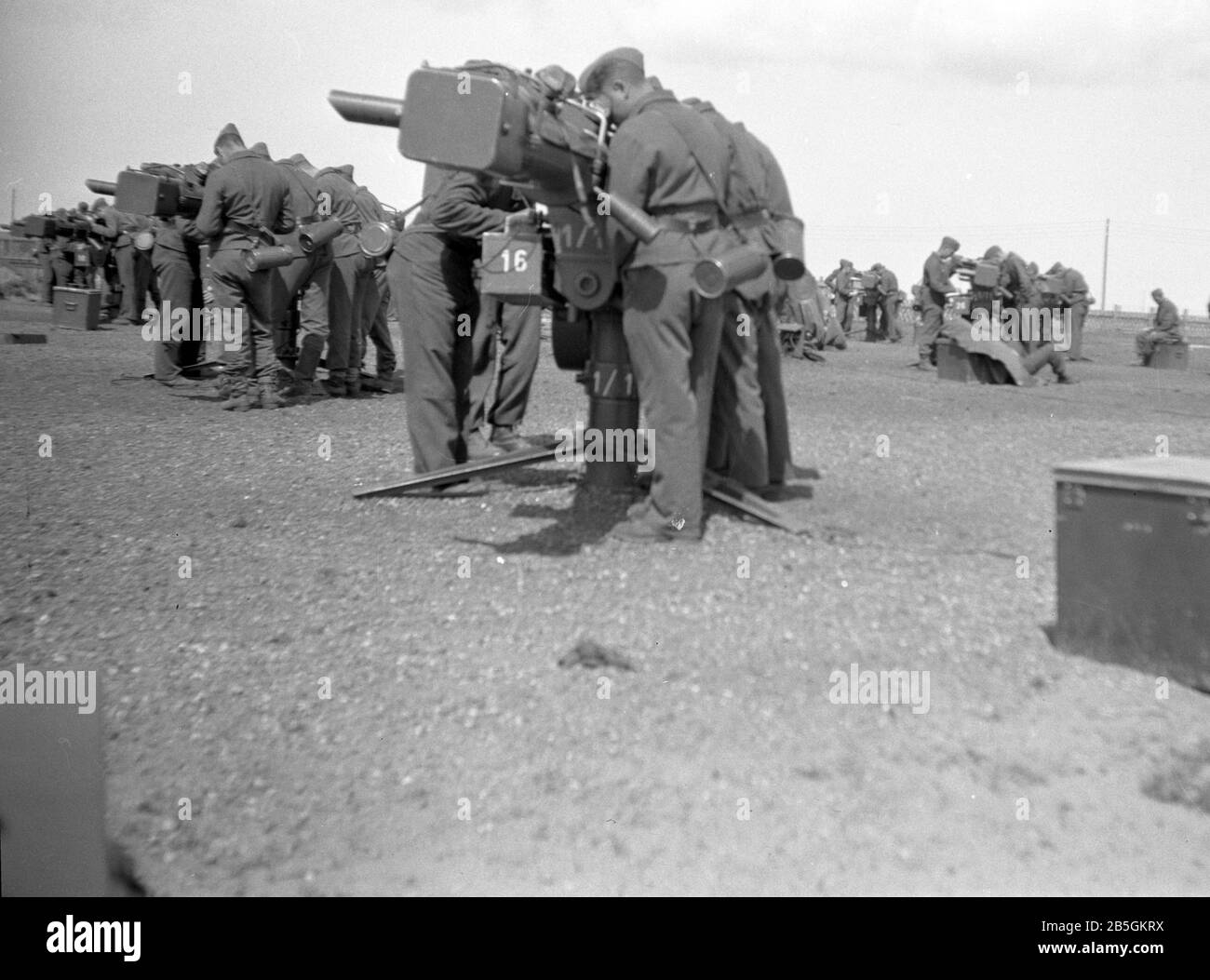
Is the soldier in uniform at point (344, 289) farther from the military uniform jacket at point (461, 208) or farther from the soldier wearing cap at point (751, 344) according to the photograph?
the soldier wearing cap at point (751, 344)

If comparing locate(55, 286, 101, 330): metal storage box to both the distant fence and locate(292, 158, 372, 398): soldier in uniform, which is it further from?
the distant fence

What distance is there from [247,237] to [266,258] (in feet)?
1.23

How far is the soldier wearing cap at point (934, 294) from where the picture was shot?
21.0m

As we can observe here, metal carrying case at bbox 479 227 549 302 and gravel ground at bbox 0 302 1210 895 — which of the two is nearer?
gravel ground at bbox 0 302 1210 895

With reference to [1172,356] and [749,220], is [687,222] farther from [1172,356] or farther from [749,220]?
[1172,356]

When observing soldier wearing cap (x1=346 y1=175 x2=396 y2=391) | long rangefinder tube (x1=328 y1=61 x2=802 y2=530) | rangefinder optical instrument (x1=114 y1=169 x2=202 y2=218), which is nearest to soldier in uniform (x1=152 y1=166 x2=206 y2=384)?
rangefinder optical instrument (x1=114 y1=169 x2=202 y2=218)

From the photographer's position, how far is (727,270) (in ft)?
19.2

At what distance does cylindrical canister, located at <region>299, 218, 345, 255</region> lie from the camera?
477 inches

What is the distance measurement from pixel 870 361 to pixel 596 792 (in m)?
20.5

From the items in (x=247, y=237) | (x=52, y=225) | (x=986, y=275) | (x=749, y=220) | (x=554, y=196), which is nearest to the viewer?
(x=554, y=196)

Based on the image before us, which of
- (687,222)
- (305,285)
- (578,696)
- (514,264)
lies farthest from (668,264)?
(305,285)

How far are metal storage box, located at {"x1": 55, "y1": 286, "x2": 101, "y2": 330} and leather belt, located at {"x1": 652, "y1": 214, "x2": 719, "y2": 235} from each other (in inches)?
723

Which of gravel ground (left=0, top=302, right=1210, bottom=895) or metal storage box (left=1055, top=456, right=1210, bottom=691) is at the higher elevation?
metal storage box (left=1055, top=456, right=1210, bottom=691)

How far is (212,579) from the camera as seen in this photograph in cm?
596
